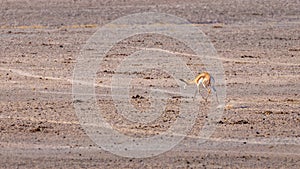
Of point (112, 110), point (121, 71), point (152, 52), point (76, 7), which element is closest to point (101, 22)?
point (76, 7)

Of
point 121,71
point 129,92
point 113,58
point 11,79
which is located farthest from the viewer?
point 113,58

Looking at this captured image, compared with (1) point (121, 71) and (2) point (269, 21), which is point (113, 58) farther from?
(2) point (269, 21)

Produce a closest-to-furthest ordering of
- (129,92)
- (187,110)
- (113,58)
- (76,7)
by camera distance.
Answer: (187,110)
(129,92)
(113,58)
(76,7)

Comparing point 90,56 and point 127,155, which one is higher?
point 90,56

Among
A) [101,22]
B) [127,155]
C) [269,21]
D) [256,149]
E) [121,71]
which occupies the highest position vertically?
[269,21]

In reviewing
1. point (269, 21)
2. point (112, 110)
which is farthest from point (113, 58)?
point (269, 21)

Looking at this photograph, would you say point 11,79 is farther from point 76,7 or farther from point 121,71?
point 76,7

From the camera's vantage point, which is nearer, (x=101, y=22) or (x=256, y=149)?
(x=256, y=149)
